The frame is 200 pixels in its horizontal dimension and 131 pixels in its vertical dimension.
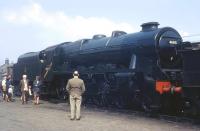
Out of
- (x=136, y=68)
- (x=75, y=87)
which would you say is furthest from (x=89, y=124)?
(x=136, y=68)

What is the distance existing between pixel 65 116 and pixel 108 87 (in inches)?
159

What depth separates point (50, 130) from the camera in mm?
12164

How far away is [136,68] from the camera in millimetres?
17344

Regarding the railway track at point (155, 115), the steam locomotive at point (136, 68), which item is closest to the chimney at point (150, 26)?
the steam locomotive at point (136, 68)

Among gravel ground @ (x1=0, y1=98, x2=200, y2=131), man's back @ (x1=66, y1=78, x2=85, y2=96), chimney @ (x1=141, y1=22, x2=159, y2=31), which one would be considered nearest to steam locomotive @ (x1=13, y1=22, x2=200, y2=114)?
chimney @ (x1=141, y1=22, x2=159, y2=31)

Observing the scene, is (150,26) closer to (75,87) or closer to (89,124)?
(75,87)

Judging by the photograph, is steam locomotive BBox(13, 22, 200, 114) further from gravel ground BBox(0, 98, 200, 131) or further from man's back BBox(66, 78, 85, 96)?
man's back BBox(66, 78, 85, 96)

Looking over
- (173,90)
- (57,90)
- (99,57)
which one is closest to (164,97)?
(173,90)

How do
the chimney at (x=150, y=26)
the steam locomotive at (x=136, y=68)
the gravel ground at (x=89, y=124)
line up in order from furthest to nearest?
1. the chimney at (x=150, y=26)
2. the steam locomotive at (x=136, y=68)
3. the gravel ground at (x=89, y=124)

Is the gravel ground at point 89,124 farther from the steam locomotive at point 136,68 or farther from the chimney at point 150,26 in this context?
the chimney at point 150,26

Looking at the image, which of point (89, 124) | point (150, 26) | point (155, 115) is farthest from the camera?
point (150, 26)

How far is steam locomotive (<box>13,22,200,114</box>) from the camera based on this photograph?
15766 millimetres

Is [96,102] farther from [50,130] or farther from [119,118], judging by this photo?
[50,130]

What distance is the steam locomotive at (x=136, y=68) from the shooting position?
621 inches
